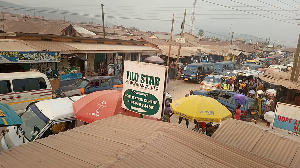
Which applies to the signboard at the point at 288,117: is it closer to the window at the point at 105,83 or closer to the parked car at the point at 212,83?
the window at the point at 105,83

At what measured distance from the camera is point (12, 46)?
587 inches

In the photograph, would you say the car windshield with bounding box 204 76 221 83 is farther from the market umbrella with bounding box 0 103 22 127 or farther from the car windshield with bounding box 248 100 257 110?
the market umbrella with bounding box 0 103 22 127

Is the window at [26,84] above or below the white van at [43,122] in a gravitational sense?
above

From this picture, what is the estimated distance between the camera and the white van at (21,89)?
10.5 m

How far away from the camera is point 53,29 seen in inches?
1043

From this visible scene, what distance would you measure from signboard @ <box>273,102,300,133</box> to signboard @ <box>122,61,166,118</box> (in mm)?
4856

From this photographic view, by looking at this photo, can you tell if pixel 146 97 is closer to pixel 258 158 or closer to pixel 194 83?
pixel 258 158

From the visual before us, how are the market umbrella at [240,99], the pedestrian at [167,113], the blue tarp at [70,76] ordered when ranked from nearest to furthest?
the pedestrian at [167,113] < the market umbrella at [240,99] < the blue tarp at [70,76]

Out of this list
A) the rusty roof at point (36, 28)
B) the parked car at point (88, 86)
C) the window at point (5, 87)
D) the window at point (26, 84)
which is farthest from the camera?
the rusty roof at point (36, 28)

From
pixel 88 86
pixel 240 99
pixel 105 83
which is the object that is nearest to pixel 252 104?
pixel 240 99

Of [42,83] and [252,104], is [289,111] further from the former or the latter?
[42,83]

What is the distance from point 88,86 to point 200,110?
331 inches

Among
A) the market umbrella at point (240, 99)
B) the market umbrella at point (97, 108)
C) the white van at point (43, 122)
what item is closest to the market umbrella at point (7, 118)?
the white van at point (43, 122)

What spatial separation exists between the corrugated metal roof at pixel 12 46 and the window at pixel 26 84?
456 centimetres
